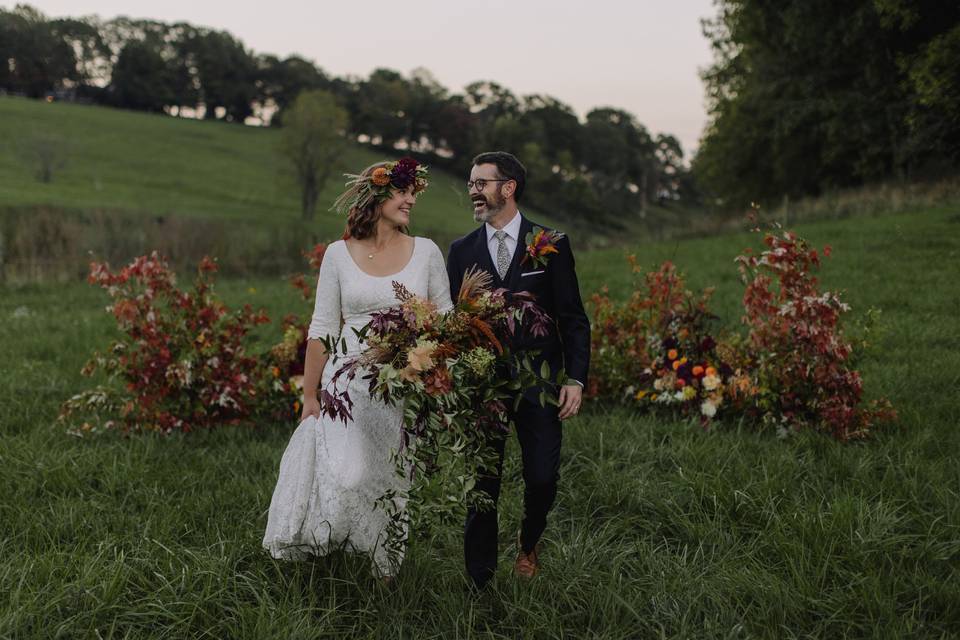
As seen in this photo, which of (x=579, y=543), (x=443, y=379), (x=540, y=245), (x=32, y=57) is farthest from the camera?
(x=32, y=57)

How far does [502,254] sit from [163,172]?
56.8 meters

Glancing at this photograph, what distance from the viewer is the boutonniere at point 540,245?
10.8 ft

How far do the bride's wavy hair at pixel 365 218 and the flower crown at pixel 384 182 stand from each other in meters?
0.01

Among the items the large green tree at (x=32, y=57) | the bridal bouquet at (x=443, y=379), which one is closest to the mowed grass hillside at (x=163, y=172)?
the large green tree at (x=32, y=57)

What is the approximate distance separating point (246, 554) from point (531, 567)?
1578 mm

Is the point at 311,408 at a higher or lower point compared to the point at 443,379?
lower

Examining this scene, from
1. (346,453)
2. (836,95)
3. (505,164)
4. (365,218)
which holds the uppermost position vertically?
(836,95)

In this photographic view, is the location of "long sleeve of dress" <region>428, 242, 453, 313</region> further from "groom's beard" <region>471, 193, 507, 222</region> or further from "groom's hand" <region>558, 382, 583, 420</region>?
"groom's hand" <region>558, 382, 583, 420</region>

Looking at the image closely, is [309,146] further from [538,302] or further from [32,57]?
[32,57]

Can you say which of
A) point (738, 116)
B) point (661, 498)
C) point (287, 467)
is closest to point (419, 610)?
point (287, 467)

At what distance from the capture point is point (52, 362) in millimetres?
9008

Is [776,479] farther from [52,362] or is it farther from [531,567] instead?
[52,362]

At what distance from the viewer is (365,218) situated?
3.62m

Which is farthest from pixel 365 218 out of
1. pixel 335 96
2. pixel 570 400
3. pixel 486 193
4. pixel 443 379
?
pixel 335 96
